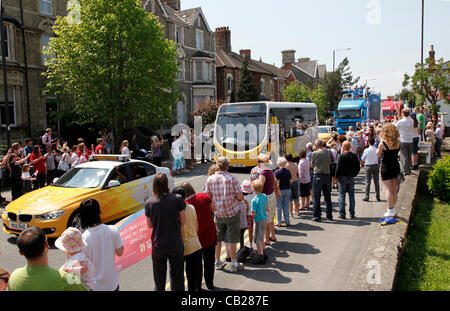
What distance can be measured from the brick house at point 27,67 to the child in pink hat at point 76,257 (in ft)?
68.5

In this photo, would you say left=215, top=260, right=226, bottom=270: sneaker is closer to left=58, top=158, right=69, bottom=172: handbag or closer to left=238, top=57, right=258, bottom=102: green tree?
left=58, top=158, right=69, bottom=172: handbag

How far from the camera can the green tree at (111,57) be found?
65.4 ft

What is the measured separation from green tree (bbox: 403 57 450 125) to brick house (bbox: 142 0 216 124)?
18.9 m

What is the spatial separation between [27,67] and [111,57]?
747 cm

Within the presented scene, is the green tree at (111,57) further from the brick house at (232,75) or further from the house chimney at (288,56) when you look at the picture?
the house chimney at (288,56)

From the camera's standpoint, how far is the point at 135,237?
18.9 feet

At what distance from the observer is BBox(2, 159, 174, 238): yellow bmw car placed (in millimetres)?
7902

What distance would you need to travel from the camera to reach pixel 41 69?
24453 millimetres

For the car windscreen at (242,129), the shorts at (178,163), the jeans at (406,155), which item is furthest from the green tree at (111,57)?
the jeans at (406,155)

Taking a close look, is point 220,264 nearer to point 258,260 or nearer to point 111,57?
point 258,260

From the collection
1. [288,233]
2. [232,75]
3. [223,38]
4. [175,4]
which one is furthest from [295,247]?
[223,38]

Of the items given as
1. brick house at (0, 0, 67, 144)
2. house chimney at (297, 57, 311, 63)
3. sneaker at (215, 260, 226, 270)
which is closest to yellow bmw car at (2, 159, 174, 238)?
sneaker at (215, 260, 226, 270)

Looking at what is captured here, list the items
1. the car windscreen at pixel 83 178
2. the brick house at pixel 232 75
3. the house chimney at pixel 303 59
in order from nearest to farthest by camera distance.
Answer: the car windscreen at pixel 83 178
the brick house at pixel 232 75
the house chimney at pixel 303 59

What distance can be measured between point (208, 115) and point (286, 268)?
23.7 meters
